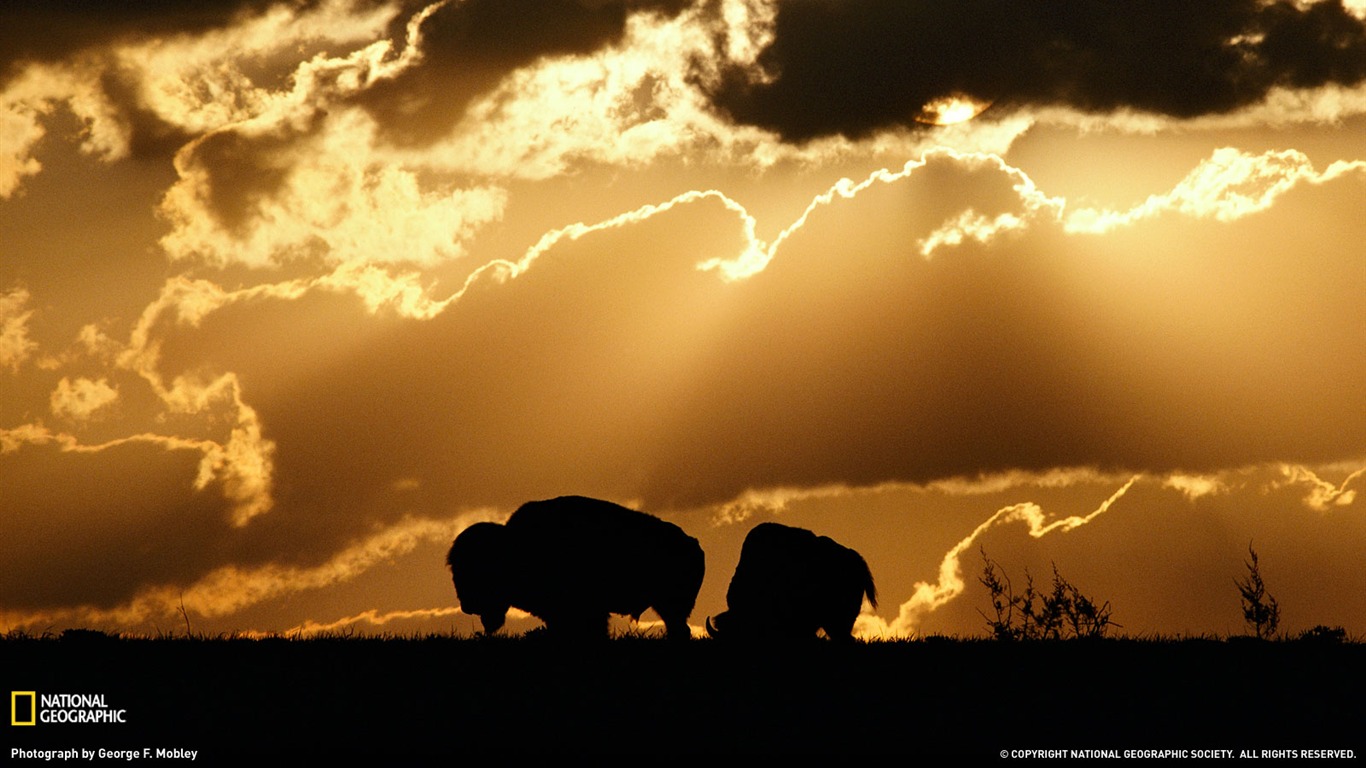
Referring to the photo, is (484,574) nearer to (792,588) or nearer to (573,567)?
(573,567)

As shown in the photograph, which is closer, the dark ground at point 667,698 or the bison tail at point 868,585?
the dark ground at point 667,698

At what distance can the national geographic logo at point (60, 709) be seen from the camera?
1225cm

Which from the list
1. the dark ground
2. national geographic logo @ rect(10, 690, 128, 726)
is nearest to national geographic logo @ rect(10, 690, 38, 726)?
national geographic logo @ rect(10, 690, 128, 726)

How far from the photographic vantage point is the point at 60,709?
12.5 m

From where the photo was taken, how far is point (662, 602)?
75.9 feet

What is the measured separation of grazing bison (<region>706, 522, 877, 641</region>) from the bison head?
3784 mm

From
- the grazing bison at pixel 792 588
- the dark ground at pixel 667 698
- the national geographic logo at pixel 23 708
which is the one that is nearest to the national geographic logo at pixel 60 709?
the national geographic logo at pixel 23 708

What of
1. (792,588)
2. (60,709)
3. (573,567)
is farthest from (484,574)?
(60,709)

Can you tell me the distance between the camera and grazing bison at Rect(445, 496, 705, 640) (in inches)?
893

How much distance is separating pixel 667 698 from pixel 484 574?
33.7 feet

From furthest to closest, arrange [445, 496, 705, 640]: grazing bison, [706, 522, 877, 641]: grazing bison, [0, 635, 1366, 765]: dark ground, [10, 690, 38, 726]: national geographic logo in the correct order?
[445, 496, 705, 640]: grazing bison < [706, 522, 877, 641]: grazing bison < [10, 690, 38, 726]: national geographic logo < [0, 635, 1366, 765]: dark ground

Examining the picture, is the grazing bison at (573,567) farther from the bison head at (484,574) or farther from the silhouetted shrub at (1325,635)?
the silhouetted shrub at (1325,635)

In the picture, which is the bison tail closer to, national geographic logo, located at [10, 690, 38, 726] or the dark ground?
the dark ground

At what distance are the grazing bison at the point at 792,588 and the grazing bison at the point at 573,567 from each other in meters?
1.79
